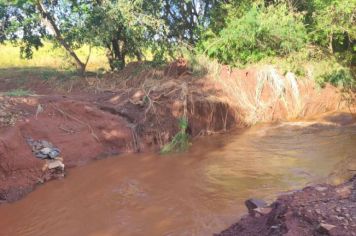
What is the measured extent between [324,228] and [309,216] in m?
0.31

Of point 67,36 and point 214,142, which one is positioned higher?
point 67,36

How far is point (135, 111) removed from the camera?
9.20 meters

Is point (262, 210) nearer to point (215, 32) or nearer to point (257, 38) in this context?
point (257, 38)

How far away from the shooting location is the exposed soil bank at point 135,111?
23.6 ft

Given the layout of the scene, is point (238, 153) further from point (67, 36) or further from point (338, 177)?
point (67, 36)

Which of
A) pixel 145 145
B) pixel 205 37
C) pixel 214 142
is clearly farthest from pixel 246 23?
pixel 145 145

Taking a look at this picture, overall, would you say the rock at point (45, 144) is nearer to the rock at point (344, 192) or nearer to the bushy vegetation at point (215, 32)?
the bushy vegetation at point (215, 32)

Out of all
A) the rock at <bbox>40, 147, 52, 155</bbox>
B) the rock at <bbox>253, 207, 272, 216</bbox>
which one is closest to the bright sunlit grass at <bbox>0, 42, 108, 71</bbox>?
the rock at <bbox>40, 147, 52, 155</bbox>

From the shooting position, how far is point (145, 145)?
8586mm

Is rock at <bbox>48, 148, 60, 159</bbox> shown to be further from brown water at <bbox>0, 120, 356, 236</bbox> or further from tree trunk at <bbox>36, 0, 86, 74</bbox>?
tree trunk at <bbox>36, 0, 86, 74</bbox>

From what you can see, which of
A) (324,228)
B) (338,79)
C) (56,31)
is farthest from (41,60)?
(324,228)

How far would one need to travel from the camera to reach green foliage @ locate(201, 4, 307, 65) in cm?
1114

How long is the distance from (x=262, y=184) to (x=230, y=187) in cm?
47

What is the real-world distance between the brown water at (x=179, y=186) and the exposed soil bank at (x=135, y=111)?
1.64 ft
